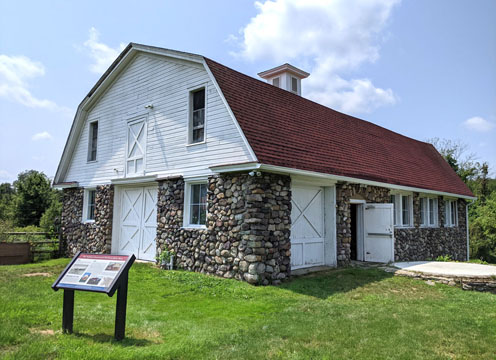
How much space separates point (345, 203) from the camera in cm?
1073

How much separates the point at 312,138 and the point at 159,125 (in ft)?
15.6

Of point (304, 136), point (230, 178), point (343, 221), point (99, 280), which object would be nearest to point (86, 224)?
point (230, 178)

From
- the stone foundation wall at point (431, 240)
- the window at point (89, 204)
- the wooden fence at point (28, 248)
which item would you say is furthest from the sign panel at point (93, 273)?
the stone foundation wall at point (431, 240)

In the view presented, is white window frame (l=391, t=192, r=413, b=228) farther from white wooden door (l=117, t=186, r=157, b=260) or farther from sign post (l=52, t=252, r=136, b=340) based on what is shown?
sign post (l=52, t=252, r=136, b=340)

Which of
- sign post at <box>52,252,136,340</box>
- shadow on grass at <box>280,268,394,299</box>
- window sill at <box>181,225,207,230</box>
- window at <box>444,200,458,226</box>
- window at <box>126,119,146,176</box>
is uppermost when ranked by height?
window at <box>126,119,146,176</box>

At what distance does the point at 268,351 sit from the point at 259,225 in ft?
13.1

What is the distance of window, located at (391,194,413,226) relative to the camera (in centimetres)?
1371

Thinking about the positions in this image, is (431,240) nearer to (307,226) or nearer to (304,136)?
(307,226)

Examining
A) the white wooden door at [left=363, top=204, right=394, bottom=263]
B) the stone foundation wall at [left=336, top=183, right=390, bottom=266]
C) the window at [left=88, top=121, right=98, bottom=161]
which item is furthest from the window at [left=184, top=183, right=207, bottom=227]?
the window at [left=88, top=121, right=98, bottom=161]

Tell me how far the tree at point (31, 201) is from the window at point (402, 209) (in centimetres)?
2230

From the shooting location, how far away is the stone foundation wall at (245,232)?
8219mm

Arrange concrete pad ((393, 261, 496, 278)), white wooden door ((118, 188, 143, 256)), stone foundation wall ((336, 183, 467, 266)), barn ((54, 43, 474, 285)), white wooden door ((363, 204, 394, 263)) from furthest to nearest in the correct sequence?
white wooden door ((118, 188, 143, 256)) → white wooden door ((363, 204, 394, 263)) → stone foundation wall ((336, 183, 467, 266)) → concrete pad ((393, 261, 496, 278)) → barn ((54, 43, 474, 285))

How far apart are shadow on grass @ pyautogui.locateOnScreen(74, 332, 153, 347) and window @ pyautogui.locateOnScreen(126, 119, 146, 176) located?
7.58 m

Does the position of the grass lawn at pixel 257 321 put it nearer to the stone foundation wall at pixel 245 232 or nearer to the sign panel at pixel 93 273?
the stone foundation wall at pixel 245 232
